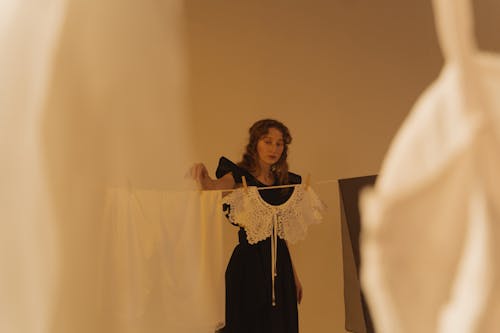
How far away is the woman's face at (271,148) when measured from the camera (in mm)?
1535

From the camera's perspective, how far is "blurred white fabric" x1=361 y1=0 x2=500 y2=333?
0.25m

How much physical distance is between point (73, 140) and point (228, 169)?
93cm

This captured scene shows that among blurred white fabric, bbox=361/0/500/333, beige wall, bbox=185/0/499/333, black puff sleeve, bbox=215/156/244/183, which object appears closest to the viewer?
blurred white fabric, bbox=361/0/500/333

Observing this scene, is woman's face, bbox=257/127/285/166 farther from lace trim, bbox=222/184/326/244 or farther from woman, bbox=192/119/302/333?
lace trim, bbox=222/184/326/244

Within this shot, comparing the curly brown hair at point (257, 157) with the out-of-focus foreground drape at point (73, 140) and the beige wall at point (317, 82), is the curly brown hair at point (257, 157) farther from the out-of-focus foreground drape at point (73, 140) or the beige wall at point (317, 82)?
the out-of-focus foreground drape at point (73, 140)

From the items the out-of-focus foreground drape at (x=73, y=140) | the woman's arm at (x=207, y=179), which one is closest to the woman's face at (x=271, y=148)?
the woman's arm at (x=207, y=179)

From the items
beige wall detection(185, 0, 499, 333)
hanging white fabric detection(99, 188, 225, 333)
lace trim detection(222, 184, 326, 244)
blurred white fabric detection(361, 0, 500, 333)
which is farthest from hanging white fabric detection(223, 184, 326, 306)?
blurred white fabric detection(361, 0, 500, 333)

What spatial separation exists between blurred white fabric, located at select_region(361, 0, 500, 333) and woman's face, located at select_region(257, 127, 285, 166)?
1258 millimetres

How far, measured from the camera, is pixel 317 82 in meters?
1.81

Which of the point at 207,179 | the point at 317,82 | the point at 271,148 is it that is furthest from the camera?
the point at 317,82

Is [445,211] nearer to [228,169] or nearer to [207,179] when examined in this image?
[207,179]

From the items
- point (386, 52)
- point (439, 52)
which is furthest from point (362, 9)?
point (439, 52)

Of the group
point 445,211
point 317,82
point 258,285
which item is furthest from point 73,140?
point 317,82

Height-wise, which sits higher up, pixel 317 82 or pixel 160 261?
pixel 317 82
